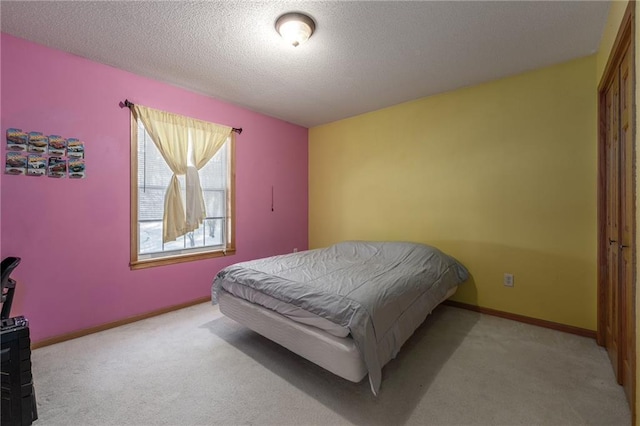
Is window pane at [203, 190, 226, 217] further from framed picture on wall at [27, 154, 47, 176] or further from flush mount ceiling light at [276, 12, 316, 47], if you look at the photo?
flush mount ceiling light at [276, 12, 316, 47]

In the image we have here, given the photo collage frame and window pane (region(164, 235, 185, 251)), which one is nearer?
the photo collage frame

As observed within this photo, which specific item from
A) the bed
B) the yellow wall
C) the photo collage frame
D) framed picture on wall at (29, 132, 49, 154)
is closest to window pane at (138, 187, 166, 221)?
the photo collage frame

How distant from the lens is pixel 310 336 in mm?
1746

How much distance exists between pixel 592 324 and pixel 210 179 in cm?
406

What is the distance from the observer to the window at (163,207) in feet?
8.98

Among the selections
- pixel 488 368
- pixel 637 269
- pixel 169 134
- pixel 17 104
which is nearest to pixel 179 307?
pixel 169 134

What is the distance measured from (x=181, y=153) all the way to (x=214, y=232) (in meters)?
1.02

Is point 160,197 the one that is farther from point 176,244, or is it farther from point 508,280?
point 508,280

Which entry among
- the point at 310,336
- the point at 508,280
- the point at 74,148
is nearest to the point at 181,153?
the point at 74,148

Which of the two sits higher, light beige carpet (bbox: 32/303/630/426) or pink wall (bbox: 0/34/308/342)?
pink wall (bbox: 0/34/308/342)

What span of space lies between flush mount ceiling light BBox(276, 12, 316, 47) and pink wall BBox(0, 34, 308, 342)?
165cm

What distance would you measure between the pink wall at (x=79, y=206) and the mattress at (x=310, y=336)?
1.06 m

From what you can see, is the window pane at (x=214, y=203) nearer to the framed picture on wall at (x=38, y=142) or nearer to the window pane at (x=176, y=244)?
the window pane at (x=176, y=244)

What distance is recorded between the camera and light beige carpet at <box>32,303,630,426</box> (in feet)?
4.91
